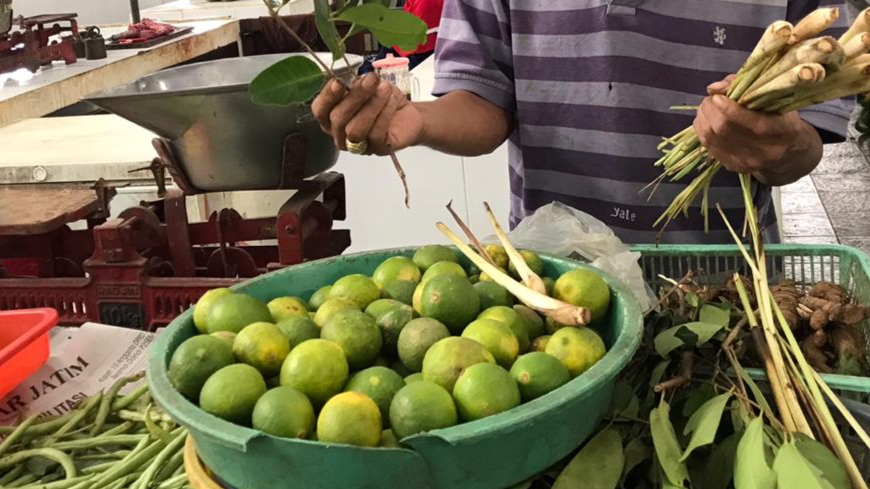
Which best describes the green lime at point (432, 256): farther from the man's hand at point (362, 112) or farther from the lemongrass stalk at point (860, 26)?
the lemongrass stalk at point (860, 26)

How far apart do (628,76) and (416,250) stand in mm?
524

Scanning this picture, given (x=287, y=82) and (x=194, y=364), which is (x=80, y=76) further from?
(x=194, y=364)

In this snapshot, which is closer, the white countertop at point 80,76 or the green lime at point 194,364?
the green lime at point 194,364

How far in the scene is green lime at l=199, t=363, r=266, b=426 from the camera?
80 centimetres

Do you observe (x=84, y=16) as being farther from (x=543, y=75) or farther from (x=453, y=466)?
(x=453, y=466)

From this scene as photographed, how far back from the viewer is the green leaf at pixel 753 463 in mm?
770

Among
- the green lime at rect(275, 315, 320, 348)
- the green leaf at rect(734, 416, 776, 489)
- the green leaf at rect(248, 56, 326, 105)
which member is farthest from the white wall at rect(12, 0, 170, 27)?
the green leaf at rect(734, 416, 776, 489)

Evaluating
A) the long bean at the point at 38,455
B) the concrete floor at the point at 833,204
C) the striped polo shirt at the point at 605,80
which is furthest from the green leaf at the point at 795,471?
the concrete floor at the point at 833,204

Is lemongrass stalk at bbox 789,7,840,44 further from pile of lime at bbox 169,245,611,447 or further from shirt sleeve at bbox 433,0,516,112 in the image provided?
shirt sleeve at bbox 433,0,516,112

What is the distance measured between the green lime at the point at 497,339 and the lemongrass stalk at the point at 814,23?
40cm

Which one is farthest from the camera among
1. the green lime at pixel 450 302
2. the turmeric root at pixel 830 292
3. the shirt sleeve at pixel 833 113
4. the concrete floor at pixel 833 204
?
the concrete floor at pixel 833 204

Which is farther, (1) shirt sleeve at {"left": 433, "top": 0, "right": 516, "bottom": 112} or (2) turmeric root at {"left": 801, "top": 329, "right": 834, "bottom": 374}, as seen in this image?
(1) shirt sleeve at {"left": 433, "top": 0, "right": 516, "bottom": 112}

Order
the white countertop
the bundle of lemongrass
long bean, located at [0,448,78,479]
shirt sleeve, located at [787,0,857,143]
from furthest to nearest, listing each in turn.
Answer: the white countertop < shirt sleeve, located at [787,0,857,143] < long bean, located at [0,448,78,479] < the bundle of lemongrass

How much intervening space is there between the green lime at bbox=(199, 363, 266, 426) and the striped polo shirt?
2.75 ft
